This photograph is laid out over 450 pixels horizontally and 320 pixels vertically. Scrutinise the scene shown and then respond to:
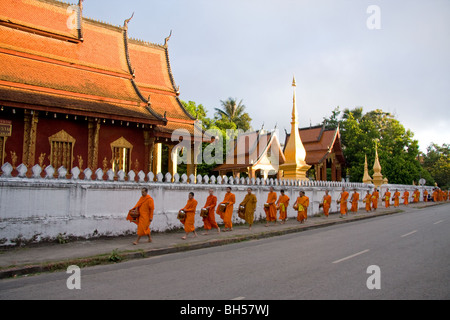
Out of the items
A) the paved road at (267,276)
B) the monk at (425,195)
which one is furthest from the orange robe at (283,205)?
the monk at (425,195)

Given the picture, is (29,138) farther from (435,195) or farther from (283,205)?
(435,195)

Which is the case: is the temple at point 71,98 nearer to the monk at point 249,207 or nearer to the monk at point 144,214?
the monk at point 249,207

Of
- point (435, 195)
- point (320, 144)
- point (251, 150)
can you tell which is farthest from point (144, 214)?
point (435, 195)

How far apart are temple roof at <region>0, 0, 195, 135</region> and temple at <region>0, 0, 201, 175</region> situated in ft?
0.12

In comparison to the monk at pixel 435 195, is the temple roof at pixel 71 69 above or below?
above

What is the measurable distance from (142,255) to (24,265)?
2365mm

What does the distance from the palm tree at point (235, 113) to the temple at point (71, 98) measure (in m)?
30.5

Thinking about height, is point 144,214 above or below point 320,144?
below

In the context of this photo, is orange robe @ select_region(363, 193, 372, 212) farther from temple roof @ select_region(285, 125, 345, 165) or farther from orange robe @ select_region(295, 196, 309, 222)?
orange robe @ select_region(295, 196, 309, 222)

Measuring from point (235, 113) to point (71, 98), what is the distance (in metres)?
37.4

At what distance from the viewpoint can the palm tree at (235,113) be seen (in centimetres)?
4959

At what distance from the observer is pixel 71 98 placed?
13867 mm

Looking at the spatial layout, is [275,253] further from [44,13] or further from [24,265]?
[44,13]

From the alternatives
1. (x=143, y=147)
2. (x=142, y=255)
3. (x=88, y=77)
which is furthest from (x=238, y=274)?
(x=88, y=77)
